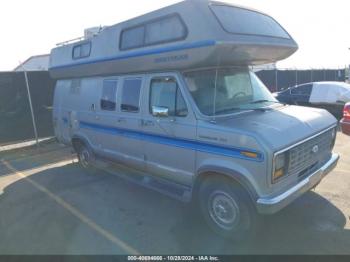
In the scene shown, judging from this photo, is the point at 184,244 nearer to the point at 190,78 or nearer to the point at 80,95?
the point at 190,78

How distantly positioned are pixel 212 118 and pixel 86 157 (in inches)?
158

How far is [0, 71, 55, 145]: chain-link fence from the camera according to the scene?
10.8m

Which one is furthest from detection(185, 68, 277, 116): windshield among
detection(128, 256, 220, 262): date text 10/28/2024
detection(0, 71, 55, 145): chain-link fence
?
detection(0, 71, 55, 145): chain-link fence

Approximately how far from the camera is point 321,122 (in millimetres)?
4707

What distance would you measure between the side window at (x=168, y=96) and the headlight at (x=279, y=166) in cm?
143

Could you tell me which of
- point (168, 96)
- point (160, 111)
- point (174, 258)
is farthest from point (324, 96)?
point (174, 258)

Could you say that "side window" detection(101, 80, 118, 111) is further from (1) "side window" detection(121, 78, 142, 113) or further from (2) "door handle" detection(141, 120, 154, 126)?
(2) "door handle" detection(141, 120, 154, 126)

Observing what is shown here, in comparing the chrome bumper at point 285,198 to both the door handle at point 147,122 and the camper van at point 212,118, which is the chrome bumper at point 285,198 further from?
the door handle at point 147,122

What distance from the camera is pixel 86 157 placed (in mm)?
7367

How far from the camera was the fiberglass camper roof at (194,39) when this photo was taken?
429cm

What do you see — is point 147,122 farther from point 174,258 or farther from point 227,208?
point 174,258

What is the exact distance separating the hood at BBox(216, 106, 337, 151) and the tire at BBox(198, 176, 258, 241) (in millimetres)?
734

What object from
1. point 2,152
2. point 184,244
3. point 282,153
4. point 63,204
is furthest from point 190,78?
point 2,152

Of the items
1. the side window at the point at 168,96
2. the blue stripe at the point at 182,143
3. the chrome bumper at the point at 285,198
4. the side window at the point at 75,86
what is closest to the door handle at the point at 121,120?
the blue stripe at the point at 182,143
